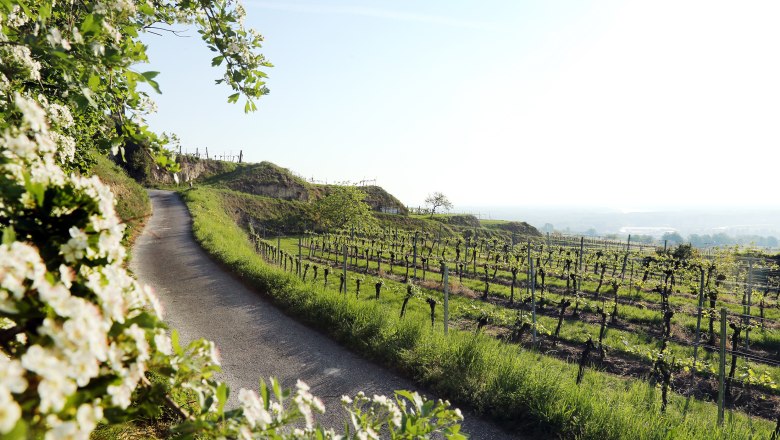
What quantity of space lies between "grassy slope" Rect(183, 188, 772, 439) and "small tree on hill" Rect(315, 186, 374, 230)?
130ft

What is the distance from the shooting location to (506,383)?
21.3ft

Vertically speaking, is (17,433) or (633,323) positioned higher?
(17,433)

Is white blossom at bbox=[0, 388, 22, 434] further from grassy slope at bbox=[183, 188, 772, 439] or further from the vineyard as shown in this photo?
the vineyard

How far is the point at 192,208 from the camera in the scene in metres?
32.2

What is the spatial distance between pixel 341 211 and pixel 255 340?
4213cm

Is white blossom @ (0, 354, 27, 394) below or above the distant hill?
below

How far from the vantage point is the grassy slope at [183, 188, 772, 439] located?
5.55 m

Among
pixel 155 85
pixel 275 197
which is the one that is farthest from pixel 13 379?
pixel 275 197

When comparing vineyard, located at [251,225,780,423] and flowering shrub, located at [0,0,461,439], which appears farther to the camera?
vineyard, located at [251,225,780,423]

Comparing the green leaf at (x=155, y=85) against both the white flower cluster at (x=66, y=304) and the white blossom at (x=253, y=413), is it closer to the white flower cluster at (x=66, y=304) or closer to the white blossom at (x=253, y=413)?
the white flower cluster at (x=66, y=304)

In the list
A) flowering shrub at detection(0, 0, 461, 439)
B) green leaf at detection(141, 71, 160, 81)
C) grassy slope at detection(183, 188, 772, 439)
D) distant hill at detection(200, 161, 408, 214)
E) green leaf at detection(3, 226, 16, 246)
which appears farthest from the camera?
distant hill at detection(200, 161, 408, 214)

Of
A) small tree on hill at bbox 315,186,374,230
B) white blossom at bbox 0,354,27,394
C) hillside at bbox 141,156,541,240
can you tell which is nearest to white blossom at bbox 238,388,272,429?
white blossom at bbox 0,354,27,394

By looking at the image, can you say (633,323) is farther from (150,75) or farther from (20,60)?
(20,60)

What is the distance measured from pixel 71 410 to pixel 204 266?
15801 millimetres
